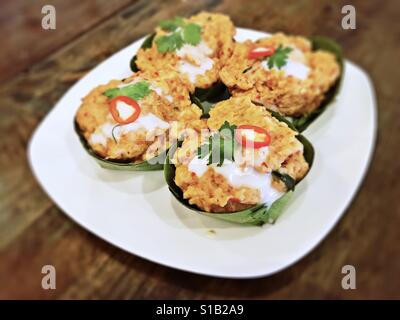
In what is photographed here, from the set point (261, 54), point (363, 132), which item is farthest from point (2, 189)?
point (363, 132)

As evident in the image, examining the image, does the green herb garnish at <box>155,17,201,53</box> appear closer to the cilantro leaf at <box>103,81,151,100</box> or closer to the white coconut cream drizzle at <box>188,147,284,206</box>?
the cilantro leaf at <box>103,81,151,100</box>

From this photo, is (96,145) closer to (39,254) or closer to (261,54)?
(39,254)

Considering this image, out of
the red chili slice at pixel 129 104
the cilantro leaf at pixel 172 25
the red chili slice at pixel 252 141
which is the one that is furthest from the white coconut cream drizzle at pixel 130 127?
the cilantro leaf at pixel 172 25

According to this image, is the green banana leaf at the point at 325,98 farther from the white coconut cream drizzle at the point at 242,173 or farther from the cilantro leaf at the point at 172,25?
the cilantro leaf at the point at 172,25

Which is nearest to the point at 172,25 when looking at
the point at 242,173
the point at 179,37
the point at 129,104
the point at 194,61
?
the point at 179,37

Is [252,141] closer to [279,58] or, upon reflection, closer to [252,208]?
[252,208]

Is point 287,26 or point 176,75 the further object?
point 287,26
